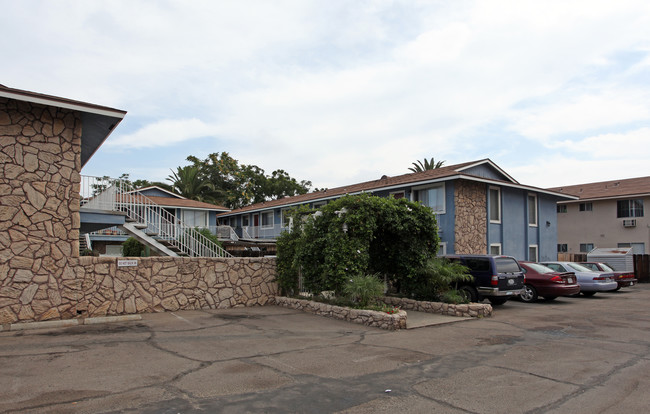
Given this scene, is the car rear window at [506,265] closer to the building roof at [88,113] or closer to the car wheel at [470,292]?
the car wheel at [470,292]

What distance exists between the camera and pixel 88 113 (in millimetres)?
11047

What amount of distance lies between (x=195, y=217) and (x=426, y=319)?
25.5 meters

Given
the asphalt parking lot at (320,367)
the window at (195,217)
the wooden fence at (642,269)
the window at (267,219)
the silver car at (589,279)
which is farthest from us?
the window at (267,219)

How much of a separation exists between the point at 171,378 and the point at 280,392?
5.36 feet

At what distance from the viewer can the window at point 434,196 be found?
21922 millimetres

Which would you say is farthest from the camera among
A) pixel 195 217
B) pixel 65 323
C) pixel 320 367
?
pixel 195 217

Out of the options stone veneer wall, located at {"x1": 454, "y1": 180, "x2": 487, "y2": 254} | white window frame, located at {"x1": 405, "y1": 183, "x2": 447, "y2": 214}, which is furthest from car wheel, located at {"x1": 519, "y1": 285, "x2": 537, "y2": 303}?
white window frame, located at {"x1": 405, "y1": 183, "x2": 447, "y2": 214}

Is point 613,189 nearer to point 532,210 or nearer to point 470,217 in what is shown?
point 532,210

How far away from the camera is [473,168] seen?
2322 centimetres

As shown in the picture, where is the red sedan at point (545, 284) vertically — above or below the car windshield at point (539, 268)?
below

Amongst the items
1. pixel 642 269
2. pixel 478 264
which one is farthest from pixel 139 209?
pixel 642 269

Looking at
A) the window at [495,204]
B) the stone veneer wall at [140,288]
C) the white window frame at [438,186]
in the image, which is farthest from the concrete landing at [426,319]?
the window at [495,204]

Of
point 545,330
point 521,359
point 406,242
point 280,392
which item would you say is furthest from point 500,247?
point 280,392

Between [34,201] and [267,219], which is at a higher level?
[267,219]
